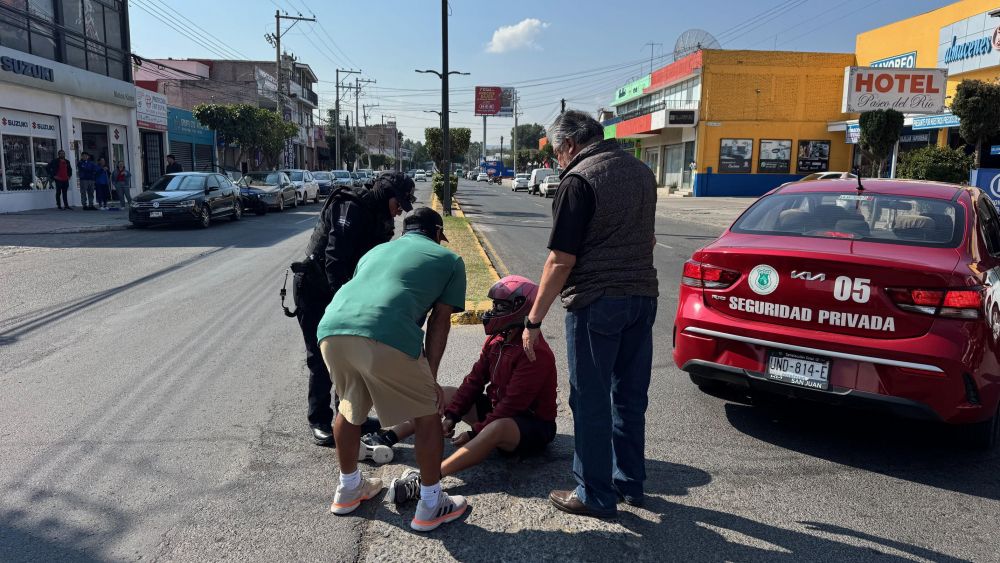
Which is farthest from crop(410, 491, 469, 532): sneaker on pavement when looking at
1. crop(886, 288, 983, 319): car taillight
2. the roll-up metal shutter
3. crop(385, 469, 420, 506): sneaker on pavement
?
the roll-up metal shutter

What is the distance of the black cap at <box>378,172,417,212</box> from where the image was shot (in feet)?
12.7

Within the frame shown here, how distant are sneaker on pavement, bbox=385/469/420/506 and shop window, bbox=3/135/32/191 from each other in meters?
21.1

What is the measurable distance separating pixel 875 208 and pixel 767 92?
1492 inches

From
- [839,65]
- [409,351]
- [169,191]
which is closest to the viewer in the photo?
[409,351]

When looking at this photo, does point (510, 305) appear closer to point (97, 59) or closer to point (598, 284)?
point (598, 284)

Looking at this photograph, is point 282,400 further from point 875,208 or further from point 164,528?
point 875,208

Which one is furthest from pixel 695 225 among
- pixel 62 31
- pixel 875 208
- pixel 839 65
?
pixel 839 65

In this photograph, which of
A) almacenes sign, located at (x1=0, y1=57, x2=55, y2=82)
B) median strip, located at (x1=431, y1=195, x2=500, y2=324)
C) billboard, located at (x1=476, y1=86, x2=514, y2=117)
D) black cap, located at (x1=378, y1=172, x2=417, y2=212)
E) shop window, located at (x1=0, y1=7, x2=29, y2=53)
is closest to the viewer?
black cap, located at (x1=378, y1=172, x2=417, y2=212)

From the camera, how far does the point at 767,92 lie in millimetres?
38750

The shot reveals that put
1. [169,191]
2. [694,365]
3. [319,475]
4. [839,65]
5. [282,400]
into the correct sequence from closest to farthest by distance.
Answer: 1. [319,475]
2. [694,365]
3. [282,400]
4. [169,191]
5. [839,65]

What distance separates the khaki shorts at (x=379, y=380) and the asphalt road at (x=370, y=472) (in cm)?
60

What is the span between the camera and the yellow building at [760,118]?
127 ft

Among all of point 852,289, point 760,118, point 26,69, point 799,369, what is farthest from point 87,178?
point 760,118

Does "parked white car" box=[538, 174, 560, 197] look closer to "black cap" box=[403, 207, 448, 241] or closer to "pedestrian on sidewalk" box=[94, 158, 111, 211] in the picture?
"pedestrian on sidewalk" box=[94, 158, 111, 211]
